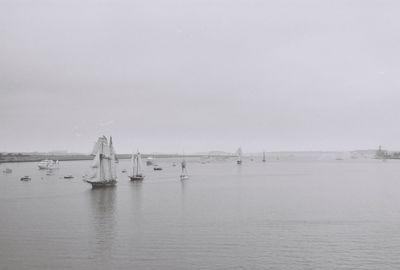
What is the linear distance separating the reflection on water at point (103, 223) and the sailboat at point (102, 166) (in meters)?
9.67

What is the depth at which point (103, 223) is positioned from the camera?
49.6 meters

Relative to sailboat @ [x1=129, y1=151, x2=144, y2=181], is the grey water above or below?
below

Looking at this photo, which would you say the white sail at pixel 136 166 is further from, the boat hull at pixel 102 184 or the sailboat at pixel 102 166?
the sailboat at pixel 102 166

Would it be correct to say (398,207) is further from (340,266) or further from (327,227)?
(340,266)

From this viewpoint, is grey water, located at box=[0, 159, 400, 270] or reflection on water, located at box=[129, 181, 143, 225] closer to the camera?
grey water, located at box=[0, 159, 400, 270]

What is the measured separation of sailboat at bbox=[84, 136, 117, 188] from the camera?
310ft

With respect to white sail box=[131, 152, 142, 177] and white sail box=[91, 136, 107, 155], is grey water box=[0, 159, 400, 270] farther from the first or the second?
white sail box=[131, 152, 142, 177]

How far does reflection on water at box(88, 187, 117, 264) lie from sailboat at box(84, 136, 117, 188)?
967cm

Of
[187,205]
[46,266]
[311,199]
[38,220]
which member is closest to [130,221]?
[38,220]

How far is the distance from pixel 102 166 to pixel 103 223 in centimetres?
4828

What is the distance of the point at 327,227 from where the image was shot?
45.9m

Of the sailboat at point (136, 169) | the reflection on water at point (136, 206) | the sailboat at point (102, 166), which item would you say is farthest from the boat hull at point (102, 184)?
the sailboat at point (136, 169)

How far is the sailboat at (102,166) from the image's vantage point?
94375 mm

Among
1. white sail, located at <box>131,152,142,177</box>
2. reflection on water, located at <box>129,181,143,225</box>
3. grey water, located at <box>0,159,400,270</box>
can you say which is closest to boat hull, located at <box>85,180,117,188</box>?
reflection on water, located at <box>129,181,143,225</box>
